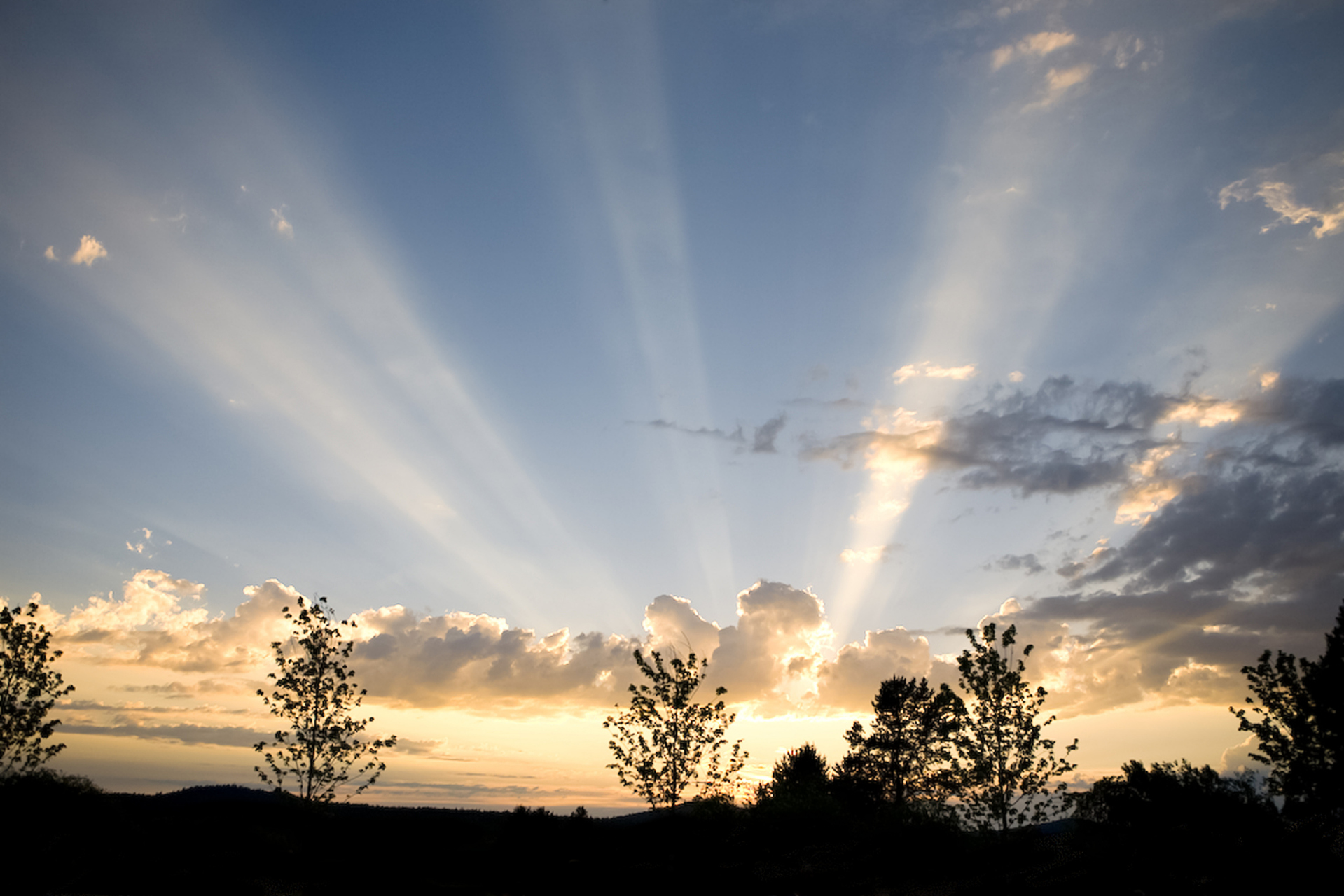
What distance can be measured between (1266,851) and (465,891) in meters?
17.3

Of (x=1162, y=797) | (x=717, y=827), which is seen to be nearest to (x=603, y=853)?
(x=717, y=827)

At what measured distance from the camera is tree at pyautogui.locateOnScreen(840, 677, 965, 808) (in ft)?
171

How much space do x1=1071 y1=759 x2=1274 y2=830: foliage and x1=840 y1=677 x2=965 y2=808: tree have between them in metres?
19.0

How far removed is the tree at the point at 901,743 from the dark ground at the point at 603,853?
24504mm

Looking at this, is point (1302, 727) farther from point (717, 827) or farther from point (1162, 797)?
point (717, 827)

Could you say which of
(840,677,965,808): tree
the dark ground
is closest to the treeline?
the dark ground

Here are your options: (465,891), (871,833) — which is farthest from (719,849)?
(465,891)

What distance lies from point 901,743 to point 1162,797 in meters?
26.0

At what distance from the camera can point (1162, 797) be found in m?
29.0

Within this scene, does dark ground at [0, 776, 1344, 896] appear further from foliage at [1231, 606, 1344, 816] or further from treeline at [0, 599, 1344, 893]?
foliage at [1231, 606, 1344, 816]

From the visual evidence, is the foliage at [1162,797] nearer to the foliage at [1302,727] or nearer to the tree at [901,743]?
the foliage at [1302,727]

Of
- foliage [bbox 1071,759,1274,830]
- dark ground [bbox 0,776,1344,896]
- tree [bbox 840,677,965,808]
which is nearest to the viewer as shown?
dark ground [bbox 0,776,1344,896]

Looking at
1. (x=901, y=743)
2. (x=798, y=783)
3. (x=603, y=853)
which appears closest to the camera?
(x=603, y=853)

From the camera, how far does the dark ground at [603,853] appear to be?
13.3 m
